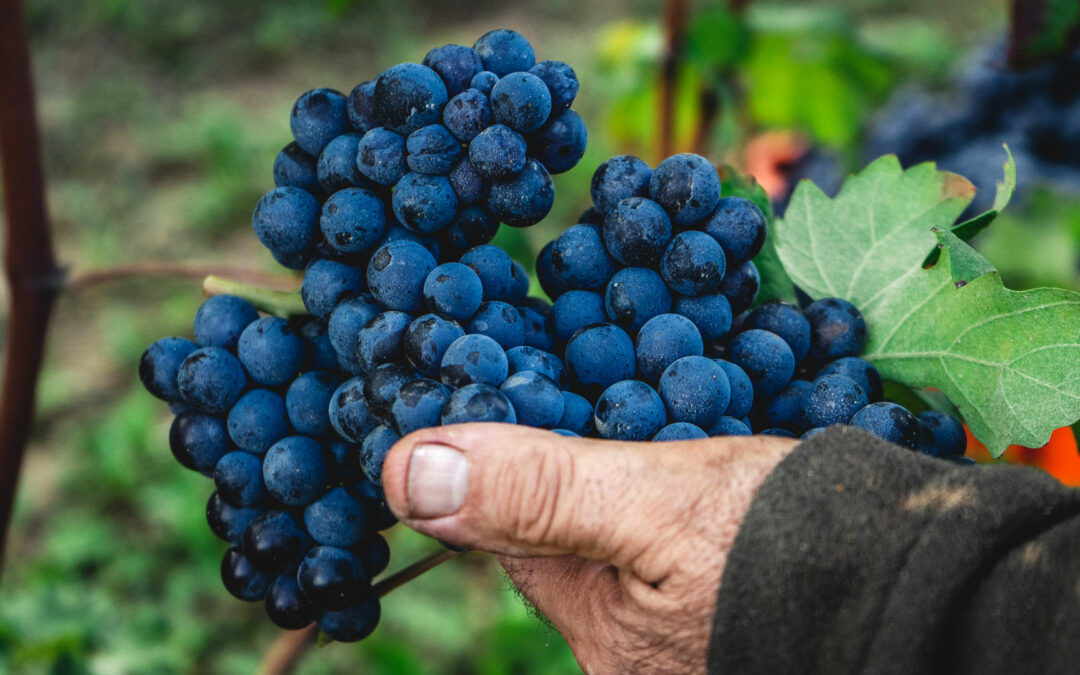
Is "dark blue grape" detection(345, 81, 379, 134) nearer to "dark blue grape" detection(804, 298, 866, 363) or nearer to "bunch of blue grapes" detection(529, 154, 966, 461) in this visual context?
"bunch of blue grapes" detection(529, 154, 966, 461)

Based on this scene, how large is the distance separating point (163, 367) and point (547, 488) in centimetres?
48

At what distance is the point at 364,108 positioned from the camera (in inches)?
31.8

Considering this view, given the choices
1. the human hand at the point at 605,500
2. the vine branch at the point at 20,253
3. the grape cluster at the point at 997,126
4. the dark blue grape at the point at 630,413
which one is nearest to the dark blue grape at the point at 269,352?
the human hand at the point at 605,500

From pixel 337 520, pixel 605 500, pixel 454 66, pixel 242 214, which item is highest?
pixel 454 66

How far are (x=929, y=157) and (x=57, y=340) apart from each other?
3.10 m

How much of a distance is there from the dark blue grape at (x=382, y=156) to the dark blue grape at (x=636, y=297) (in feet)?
0.80

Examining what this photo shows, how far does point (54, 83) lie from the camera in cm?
406

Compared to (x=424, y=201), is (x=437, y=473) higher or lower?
lower

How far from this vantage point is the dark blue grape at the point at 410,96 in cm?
77

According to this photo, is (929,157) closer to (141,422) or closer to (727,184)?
(727,184)

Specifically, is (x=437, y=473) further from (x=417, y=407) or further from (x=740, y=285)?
(x=740, y=285)

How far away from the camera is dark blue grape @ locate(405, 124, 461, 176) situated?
2.53 ft

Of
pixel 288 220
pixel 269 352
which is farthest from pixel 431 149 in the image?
pixel 269 352

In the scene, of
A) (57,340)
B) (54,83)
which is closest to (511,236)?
(57,340)
